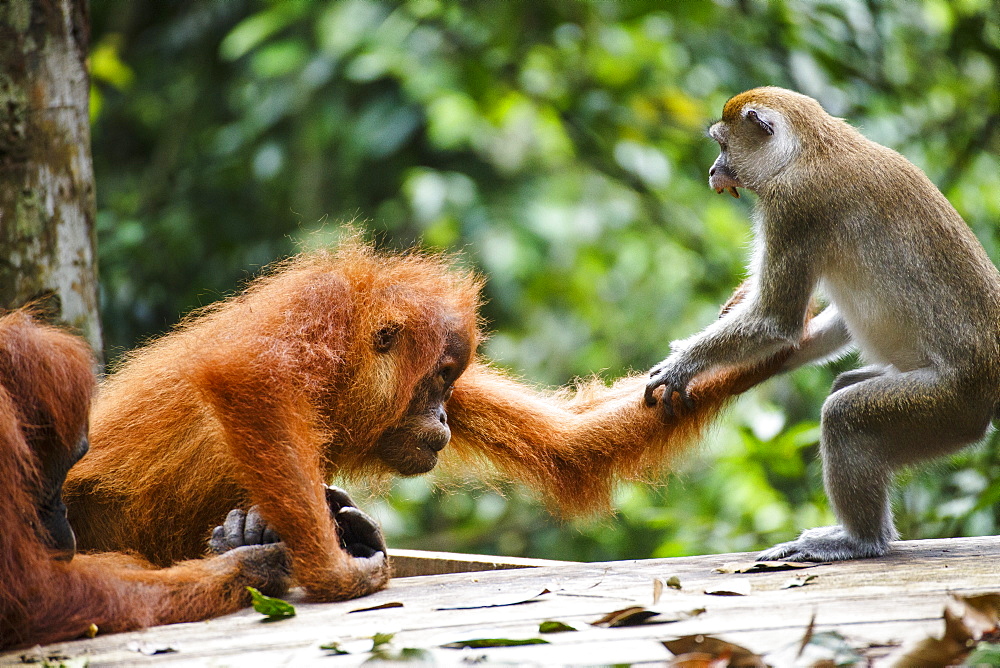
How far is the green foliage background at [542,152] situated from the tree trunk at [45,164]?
193 centimetres

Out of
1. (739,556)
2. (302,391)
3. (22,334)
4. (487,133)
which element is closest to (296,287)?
(302,391)

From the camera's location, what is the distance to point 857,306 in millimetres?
2953

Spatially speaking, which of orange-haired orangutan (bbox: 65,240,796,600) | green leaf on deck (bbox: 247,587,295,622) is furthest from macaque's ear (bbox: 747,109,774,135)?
green leaf on deck (bbox: 247,587,295,622)

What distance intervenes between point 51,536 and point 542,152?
12.6 ft

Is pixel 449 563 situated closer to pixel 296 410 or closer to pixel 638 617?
pixel 296 410

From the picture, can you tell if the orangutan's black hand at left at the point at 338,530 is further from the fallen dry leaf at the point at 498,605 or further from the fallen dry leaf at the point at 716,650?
the fallen dry leaf at the point at 716,650

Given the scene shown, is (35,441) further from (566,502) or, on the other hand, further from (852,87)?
(852,87)

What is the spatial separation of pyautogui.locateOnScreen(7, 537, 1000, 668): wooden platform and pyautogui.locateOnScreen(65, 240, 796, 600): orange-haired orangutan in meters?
0.27

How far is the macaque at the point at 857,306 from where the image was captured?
2.73 m

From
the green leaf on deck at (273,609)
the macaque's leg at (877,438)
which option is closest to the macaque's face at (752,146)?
the macaque's leg at (877,438)

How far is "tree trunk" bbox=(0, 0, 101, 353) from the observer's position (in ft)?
9.86

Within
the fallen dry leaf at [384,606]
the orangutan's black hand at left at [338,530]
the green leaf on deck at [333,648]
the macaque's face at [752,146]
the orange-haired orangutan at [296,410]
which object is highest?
the macaque's face at [752,146]

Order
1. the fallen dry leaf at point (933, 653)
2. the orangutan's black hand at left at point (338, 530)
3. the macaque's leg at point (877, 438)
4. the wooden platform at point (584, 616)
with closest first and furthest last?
1. the fallen dry leaf at point (933, 653)
2. the wooden platform at point (584, 616)
3. the orangutan's black hand at left at point (338, 530)
4. the macaque's leg at point (877, 438)

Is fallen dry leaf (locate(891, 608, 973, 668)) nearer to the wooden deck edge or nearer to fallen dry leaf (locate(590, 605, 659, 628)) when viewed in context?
fallen dry leaf (locate(590, 605, 659, 628))
